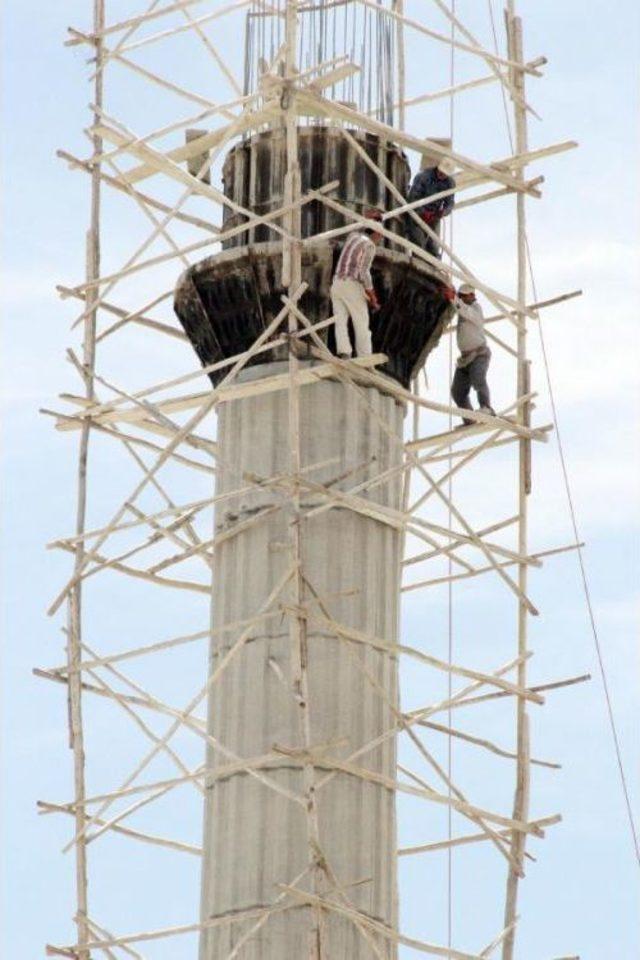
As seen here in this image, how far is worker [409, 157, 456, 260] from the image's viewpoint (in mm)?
55156

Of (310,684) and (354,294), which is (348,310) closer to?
(354,294)

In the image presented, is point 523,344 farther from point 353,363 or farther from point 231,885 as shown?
point 231,885

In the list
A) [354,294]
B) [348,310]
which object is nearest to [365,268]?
[354,294]

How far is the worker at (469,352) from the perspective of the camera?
182 ft

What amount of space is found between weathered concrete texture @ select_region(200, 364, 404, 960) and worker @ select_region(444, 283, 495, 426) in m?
1.59

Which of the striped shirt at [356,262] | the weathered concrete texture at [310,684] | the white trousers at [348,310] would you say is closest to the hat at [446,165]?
the striped shirt at [356,262]

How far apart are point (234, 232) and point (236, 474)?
3.61m

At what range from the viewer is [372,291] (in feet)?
174

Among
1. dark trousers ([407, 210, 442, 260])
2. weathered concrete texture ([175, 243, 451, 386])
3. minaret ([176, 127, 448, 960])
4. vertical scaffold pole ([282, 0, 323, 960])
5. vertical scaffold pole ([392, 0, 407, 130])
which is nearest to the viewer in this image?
vertical scaffold pole ([282, 0, 323, 960])

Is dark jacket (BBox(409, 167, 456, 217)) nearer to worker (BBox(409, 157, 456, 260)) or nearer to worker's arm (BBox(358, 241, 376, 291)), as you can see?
worker (BBox(409, 157, 456, 260))

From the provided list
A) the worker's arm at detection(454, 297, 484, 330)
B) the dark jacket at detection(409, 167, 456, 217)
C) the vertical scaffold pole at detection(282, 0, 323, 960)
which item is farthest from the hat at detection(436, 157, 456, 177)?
the vertical scaffold pole at detection(282, 0, 323, 960)

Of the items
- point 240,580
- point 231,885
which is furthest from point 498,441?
point 231,885

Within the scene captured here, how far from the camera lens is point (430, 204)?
5538 cm

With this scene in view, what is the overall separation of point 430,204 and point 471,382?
280cm
